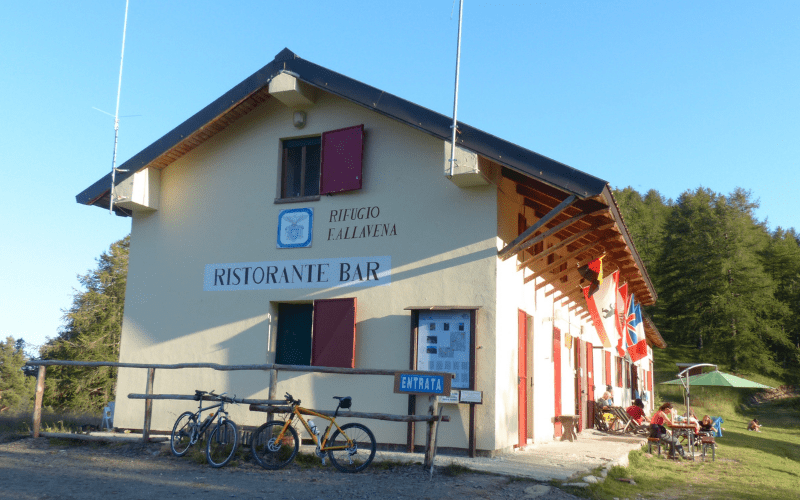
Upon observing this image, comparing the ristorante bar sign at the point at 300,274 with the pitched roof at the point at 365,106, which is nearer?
the pitched roof at the point at 365,106

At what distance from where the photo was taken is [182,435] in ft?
29.5

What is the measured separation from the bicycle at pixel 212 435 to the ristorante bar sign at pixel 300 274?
2809mm

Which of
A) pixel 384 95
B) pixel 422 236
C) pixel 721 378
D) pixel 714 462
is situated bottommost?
pixel 714 462

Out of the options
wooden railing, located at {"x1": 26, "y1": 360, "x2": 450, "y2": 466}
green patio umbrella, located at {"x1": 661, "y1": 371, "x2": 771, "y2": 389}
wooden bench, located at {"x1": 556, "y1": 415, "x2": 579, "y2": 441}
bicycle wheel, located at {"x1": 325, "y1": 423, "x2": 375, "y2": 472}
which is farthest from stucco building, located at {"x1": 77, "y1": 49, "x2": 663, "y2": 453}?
green patio umbrella, located at {"x1": 661, "y1": 371, "x2": 771, "y2": 389}

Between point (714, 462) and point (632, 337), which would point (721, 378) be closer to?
point (632, 337)

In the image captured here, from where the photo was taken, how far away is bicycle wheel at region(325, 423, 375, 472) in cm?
790

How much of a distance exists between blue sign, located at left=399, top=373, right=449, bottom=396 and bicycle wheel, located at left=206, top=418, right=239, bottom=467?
2.19 m

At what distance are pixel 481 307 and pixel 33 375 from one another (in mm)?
37382

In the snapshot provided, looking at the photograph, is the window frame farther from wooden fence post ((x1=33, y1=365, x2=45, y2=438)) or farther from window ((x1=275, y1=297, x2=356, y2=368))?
wooden fence post ((x1=33, y1=365, x2=45, y2=438))

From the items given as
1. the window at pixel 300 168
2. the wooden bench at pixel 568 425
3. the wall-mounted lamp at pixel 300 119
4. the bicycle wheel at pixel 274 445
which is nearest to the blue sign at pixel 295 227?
the window at pixel 300 168

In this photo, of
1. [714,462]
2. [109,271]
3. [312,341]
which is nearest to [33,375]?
[109,271]

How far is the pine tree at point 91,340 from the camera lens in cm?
3278

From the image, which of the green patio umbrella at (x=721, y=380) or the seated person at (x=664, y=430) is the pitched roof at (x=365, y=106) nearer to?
the seated person at (x=664, y=430)

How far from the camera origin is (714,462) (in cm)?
1247
